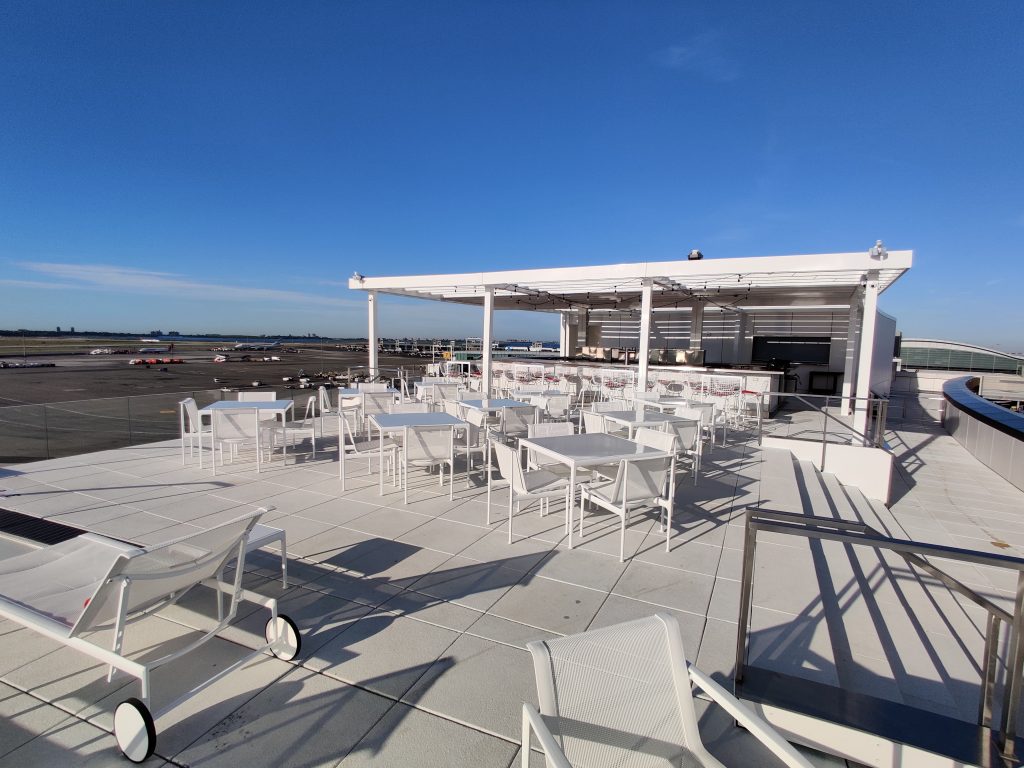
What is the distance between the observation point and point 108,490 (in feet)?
14.7

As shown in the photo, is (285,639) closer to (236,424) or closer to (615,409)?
(236,424)

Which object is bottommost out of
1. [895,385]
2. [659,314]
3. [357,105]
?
[895,385]

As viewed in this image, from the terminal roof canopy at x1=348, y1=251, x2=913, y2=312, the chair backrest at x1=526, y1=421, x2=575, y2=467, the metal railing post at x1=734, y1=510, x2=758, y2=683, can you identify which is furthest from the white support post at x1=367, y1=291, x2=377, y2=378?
the metal railing post at x1=734, y1=510, x2=758, y2=683

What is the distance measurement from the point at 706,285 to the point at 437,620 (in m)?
10.5

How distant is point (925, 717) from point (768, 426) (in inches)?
314

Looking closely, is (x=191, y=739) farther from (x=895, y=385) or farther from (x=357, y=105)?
(x=895, y=385)

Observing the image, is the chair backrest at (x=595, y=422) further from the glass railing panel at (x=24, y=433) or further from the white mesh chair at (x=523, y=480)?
the glass railing panel at (x=24, y=433)

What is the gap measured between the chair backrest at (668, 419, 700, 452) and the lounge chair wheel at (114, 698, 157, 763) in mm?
4377

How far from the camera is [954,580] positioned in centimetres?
169

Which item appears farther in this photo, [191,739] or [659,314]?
[659,314]

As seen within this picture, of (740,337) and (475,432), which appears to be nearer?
(475,432)

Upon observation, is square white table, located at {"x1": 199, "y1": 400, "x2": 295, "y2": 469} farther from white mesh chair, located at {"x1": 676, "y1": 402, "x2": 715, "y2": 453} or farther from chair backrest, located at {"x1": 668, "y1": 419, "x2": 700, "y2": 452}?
white mesh chair, located at {"x1": 676, "y1": 402, "x2": 715, "y2": 453}

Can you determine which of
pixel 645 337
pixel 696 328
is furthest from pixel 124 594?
pixel 696 328

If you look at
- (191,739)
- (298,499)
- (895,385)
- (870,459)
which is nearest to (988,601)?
(191,739)
